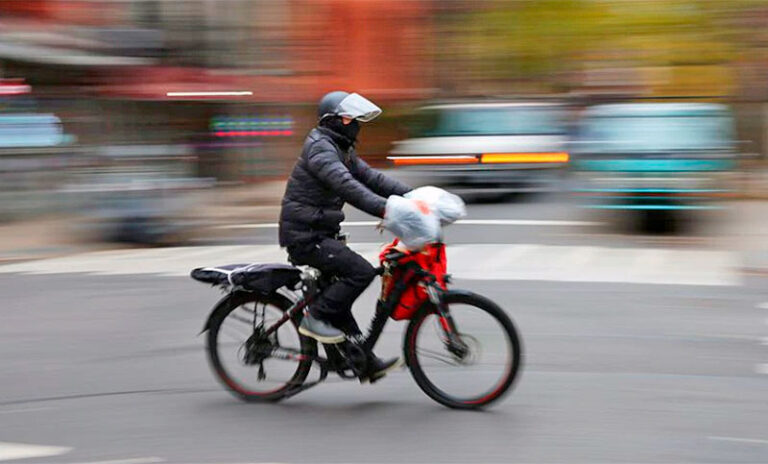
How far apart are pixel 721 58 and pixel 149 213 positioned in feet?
53.7

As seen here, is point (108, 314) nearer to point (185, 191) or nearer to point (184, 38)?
point (185, 191)

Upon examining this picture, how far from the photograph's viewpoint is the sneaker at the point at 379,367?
609 cm

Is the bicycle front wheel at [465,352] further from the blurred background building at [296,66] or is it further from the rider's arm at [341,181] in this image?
the blurred background building at [296,66]

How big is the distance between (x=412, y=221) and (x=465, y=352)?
78 centimetres

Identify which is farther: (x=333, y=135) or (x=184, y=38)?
(x=184, y=38)

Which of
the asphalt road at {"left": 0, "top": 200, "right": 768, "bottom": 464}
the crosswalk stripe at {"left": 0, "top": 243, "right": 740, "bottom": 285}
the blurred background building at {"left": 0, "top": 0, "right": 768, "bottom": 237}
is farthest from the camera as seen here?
the blurred background building at {"left": 0, "top": 0, "right": 768, "bottom": 237}

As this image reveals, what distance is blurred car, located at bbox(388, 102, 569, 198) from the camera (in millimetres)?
18156

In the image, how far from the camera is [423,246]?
579 cm

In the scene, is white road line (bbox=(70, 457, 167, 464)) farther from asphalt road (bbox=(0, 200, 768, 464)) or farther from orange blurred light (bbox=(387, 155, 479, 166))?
orange blurred light (bbox=(387, 155, 479, 166))

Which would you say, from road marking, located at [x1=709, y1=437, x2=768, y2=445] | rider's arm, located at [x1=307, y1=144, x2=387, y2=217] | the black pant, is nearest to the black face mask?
rider's arm, located at [x1=307, y1=144, x2=387, y2=217]

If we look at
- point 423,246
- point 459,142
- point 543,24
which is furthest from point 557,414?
point 543,24

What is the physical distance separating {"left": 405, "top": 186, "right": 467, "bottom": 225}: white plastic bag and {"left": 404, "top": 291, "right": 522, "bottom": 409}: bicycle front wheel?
1.31 ft

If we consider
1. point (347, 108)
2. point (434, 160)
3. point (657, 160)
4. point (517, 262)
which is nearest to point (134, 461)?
point (347, 108)

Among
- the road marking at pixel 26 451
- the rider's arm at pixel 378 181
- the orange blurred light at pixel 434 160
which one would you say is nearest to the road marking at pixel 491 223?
the orange blurred light at pixel 434 160
